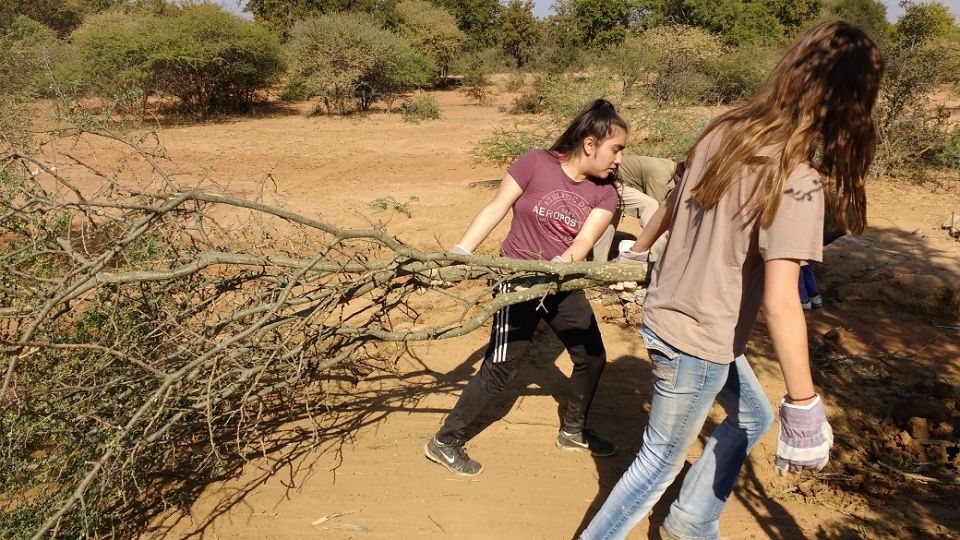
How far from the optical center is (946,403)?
3.57m

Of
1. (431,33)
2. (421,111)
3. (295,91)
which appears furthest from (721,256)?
(431,33)

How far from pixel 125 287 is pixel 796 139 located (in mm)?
2673

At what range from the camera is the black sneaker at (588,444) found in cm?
310

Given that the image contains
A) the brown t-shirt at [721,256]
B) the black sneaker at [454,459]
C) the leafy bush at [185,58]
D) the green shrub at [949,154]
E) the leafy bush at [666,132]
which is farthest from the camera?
the leafy bush at [185,58]

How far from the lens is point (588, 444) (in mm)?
3121

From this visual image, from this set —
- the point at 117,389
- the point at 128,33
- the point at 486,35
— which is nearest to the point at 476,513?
the point at 117,389

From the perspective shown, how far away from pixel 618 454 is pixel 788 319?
172 cm

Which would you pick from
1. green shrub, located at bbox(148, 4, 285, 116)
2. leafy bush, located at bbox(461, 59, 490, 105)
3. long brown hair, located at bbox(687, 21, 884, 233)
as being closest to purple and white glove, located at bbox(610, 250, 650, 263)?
long brown hair, located at bbox(687, 21, 884, 233)

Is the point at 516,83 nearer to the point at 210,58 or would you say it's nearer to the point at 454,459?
the point at 210,58

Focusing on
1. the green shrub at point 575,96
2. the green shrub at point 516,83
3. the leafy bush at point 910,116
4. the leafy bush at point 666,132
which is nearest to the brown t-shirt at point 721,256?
the leafy bush at point 666,132

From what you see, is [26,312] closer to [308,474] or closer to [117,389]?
[117,389]

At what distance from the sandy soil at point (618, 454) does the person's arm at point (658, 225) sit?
1160mm

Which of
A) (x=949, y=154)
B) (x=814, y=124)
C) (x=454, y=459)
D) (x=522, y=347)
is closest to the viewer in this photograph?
(x=814, y=124)

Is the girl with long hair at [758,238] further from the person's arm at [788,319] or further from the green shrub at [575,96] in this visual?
the green shrub at [575,96]
